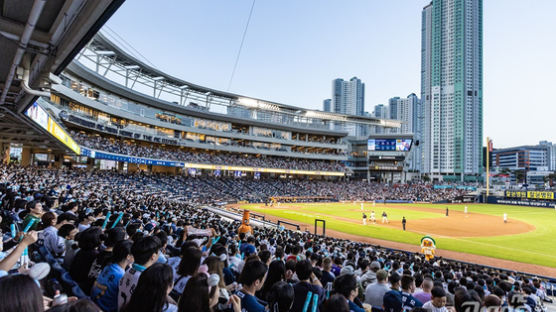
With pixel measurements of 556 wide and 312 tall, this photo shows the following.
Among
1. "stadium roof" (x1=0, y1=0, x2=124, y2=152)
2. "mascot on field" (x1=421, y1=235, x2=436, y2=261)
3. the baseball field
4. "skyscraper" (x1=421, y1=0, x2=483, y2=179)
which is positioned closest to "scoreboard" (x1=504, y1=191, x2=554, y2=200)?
the baseball field

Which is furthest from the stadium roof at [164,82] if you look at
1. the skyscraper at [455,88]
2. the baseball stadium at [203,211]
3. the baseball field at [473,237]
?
the skyscraper at [455,88]

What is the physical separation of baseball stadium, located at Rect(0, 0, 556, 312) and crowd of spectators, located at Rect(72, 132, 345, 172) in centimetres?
50

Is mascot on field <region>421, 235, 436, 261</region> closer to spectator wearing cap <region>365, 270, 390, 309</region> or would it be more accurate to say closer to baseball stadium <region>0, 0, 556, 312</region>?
baseball stadium <region>0, 0, 556, 312</region>

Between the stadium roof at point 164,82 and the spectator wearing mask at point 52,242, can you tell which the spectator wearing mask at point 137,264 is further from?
the stadium roof at point 164,82

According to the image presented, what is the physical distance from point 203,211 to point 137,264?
26.2m

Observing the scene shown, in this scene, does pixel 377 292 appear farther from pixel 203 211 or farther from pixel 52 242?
pixel 203 211

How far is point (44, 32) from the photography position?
803 centimetres

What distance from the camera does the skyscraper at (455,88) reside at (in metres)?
163

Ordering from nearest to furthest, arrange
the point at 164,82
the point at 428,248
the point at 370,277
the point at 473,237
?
1. the point at 370,277
2. the point at 428,248
3. the point at 473,237
4. the point at 164,82

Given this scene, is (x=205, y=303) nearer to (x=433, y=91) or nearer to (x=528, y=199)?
(x=528, y=199)

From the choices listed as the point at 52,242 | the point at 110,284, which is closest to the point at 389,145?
the point at 52,242

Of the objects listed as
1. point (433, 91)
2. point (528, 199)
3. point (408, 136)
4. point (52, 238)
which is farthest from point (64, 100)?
point (433, 91)

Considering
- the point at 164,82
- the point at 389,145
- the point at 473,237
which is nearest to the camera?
the point at 473,237

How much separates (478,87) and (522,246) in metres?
174
